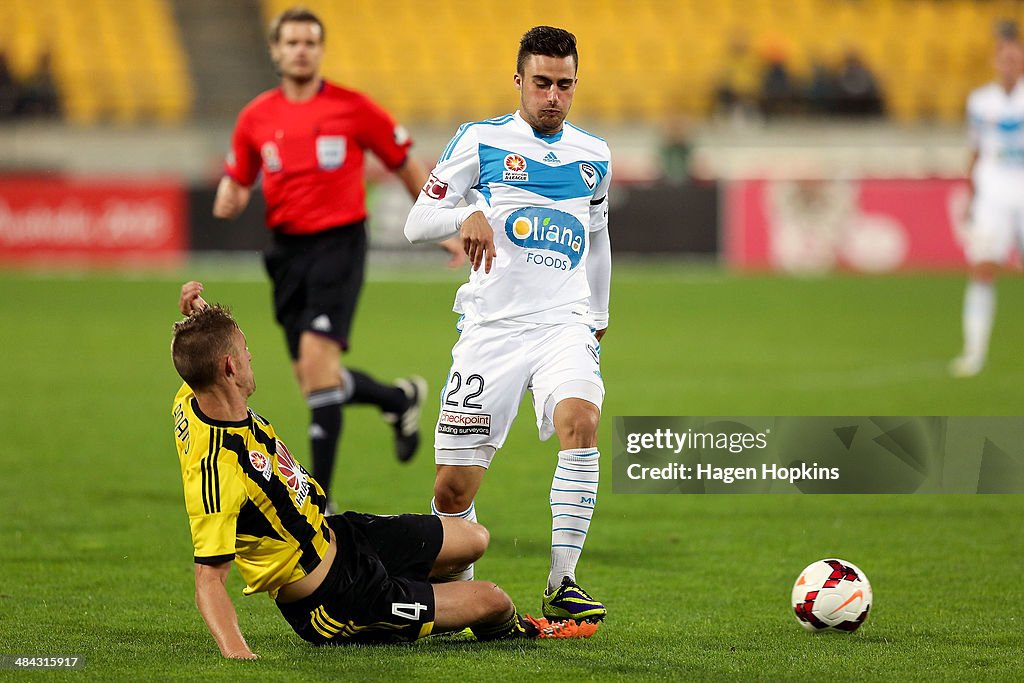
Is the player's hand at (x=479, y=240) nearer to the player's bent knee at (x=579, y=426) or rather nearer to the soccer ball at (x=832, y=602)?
the player's bent knee at (x=579, y=426)

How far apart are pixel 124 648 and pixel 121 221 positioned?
737 inches

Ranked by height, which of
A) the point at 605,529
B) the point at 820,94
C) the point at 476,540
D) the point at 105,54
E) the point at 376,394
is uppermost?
the point at 105,54

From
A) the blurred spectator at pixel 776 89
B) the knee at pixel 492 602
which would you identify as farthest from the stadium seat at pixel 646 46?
the knee at pixel 492 602

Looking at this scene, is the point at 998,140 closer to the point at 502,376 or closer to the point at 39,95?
the point at 502,376

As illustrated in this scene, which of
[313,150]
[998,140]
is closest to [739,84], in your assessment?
[998,140]

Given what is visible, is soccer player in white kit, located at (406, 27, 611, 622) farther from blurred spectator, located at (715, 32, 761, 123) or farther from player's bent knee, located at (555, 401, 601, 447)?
blurred spectator, located at (715, 32, 761, 123)

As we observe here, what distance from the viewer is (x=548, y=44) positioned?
5.21 m

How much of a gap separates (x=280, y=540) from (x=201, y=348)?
0.66 meters

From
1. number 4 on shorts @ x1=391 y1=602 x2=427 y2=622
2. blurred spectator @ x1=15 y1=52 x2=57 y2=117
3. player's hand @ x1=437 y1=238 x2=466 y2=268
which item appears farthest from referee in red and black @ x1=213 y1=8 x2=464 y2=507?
blurred spectator @ x1=15 y1=52 x2=57 y2=117

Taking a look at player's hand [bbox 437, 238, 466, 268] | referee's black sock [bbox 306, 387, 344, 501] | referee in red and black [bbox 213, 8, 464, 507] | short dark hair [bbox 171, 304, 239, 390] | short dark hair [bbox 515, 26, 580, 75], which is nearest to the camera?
short dark hair [bbox 171, 304, 239, 390]

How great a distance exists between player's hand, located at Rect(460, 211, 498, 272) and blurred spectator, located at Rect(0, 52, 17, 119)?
2198 cm

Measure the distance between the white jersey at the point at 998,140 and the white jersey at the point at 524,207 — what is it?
26.0ft

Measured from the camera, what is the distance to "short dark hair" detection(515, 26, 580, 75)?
205 inches

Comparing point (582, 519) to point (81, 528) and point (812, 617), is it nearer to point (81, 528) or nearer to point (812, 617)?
point (812, 617)
